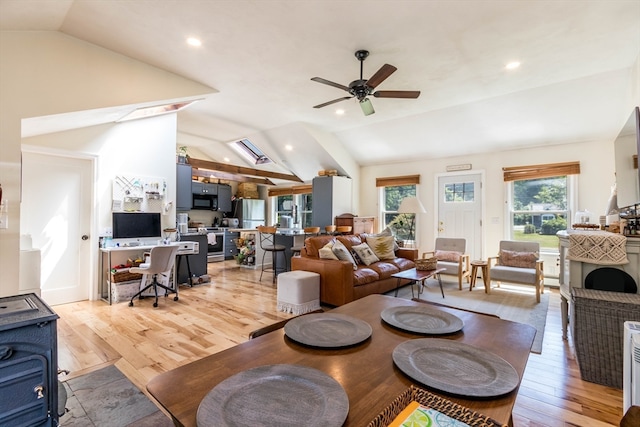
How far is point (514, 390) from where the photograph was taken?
78cm

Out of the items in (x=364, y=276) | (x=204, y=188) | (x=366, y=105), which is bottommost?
(x=364, y=276)

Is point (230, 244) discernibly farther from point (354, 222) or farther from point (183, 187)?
point (354, 222)

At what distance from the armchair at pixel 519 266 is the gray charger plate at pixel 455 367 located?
426 centimetres

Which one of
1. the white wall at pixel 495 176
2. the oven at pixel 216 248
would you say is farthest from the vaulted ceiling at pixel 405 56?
the oven at pixel 216 248

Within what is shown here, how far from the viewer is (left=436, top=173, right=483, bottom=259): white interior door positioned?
6039 millimetres

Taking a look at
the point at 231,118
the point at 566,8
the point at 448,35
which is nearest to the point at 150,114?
the point at 231,118

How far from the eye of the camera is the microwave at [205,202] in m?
8.26

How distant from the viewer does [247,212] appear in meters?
9.15

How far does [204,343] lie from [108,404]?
0.95 metres

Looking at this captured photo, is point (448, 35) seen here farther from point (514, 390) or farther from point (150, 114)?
point (150, 114)

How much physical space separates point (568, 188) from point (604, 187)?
0.45 metres

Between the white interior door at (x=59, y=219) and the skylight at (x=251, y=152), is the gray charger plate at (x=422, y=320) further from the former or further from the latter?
the skylight at (x=251, y=152)

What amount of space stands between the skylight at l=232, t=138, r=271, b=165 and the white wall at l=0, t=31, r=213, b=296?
4516mm


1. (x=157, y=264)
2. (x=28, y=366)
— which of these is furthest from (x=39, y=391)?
(x=157, y=264)
